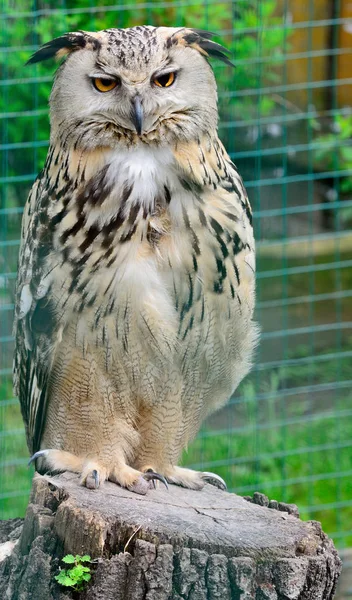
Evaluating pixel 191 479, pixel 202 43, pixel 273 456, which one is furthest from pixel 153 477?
pixel 273 456

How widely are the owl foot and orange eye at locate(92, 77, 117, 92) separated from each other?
3.49 feet

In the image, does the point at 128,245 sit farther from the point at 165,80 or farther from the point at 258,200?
the point at 258,200

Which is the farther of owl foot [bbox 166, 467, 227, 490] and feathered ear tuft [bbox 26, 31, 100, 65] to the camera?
owl foot [bbox 166, 467, 227, 490]

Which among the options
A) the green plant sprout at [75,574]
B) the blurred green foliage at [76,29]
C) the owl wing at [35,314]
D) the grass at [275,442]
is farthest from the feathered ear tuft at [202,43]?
the grass at [275,442]

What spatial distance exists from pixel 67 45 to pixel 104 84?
0.19 metres

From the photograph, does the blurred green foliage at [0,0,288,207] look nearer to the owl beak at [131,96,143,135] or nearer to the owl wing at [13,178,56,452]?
the owl wing at [13,178,56,452]

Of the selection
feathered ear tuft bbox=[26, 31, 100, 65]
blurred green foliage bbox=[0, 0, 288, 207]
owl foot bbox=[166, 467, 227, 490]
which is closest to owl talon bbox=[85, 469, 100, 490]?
owl foot bbox=[166, 467, 227, 490]

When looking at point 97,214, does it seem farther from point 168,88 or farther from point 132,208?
point 168,88

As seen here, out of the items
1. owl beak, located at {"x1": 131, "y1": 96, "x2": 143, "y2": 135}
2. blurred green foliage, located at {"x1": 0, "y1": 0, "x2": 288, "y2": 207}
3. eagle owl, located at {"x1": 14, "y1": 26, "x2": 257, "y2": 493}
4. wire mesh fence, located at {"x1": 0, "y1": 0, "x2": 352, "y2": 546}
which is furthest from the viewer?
wire mesh fence, located at {"x1": 0, "y1": 0, "x2": 352, "y2": 546}

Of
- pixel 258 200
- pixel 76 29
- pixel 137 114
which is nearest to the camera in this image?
pixel 137 114

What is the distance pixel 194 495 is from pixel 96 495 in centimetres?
33

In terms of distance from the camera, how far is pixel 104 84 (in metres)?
2.53

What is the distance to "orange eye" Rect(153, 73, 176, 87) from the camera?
2516 millimetres

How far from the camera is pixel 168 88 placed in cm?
253
